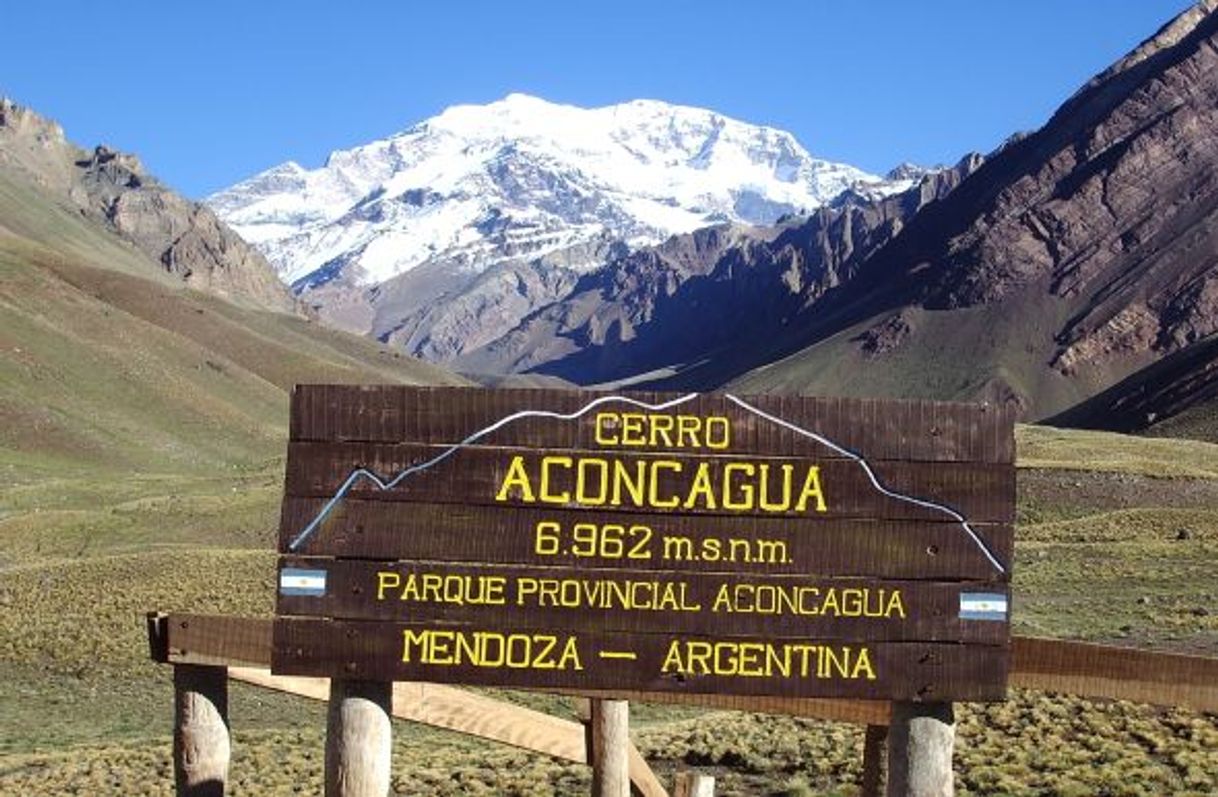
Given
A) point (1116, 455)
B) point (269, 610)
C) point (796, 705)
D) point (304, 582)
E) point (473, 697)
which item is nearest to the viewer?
point (304, 582)

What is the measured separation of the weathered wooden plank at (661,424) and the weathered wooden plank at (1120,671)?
1.09 meters

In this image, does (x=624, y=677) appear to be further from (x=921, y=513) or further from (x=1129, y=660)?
(x=1129, y=660)

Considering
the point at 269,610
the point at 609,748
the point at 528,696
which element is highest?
the point at 609,748

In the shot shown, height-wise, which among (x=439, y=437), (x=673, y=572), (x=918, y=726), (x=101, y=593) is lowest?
(x=101, y=593)

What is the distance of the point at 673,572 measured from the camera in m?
7.03

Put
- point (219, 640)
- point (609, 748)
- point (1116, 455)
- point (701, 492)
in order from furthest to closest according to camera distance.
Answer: point (1116, 455)
point (609, 748)
point (219, 640)
point (701, 492)

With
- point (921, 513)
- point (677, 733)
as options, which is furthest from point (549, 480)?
point (677, 733)

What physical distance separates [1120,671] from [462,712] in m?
3.89

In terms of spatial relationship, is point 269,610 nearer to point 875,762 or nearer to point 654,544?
point 875,762

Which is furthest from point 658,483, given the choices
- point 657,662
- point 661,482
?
point 657,662

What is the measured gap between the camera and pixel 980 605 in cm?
711

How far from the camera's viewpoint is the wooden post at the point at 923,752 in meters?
7.12

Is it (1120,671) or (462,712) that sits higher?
(1120,671)

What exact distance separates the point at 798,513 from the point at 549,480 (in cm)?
121
